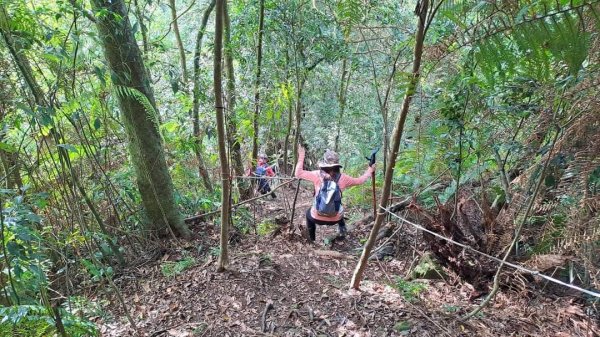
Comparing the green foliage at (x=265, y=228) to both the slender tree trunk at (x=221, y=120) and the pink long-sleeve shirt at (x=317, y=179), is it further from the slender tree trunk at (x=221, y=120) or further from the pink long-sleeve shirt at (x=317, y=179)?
the slender tree trunk at (x=221, y=120)

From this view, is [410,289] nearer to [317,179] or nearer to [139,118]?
[317,179]

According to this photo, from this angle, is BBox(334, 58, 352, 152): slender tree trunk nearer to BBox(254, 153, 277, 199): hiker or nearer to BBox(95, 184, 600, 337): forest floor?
BBox(254, 153, 277, 199): hiker

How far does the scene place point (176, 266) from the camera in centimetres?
420

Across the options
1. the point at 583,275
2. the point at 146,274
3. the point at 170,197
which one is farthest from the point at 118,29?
the point at 583,275

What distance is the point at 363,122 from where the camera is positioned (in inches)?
546

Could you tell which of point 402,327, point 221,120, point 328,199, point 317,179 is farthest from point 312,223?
point 221,120

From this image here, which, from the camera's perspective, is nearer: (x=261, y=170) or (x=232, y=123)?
(x=232, y=123)

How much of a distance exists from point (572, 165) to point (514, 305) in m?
1.38

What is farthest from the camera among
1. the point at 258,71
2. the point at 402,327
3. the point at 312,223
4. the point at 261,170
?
the point at 261,170

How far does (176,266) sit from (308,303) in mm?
1638

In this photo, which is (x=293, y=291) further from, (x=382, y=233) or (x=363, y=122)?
(x=363, y=122)

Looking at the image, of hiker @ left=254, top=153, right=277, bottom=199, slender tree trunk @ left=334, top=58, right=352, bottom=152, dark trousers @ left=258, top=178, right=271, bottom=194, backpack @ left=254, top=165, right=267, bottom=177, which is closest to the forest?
dark trousers @ left=258, top=178, right=271, bottom=194

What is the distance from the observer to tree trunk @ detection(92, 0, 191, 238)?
388cm

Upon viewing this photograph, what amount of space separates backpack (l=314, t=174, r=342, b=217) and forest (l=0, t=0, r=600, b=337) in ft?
0.09
